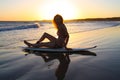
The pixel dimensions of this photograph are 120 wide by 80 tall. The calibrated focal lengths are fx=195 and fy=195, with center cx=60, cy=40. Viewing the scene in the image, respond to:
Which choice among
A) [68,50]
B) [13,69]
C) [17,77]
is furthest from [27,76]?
[68,50]

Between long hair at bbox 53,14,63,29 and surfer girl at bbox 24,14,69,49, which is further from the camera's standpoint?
surfer girl at bbox 24,14,69,49

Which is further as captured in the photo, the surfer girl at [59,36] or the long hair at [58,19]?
the surfer girl at [59,36]

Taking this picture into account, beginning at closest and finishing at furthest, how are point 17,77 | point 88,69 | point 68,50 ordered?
1. point 17,77
2. point 88,69
3. point 68,50

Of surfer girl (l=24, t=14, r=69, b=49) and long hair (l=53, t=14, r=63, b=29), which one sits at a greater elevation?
long hair (l=53, t=14, r=63, b=29)

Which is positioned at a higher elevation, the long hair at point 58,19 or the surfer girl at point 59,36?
the long hair at point 58,19

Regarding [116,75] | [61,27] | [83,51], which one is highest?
[61,27]

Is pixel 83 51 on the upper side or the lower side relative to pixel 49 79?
lower

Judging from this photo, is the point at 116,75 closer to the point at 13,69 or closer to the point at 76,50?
the point at 13,69

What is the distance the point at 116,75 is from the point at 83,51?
3569 mm

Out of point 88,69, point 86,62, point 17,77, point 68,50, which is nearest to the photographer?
point 17,77

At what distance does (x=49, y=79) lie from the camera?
453cm

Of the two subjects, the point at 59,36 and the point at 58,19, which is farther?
the point at 59,36

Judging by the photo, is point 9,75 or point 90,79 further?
point 9,75

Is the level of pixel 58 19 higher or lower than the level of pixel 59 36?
higher
